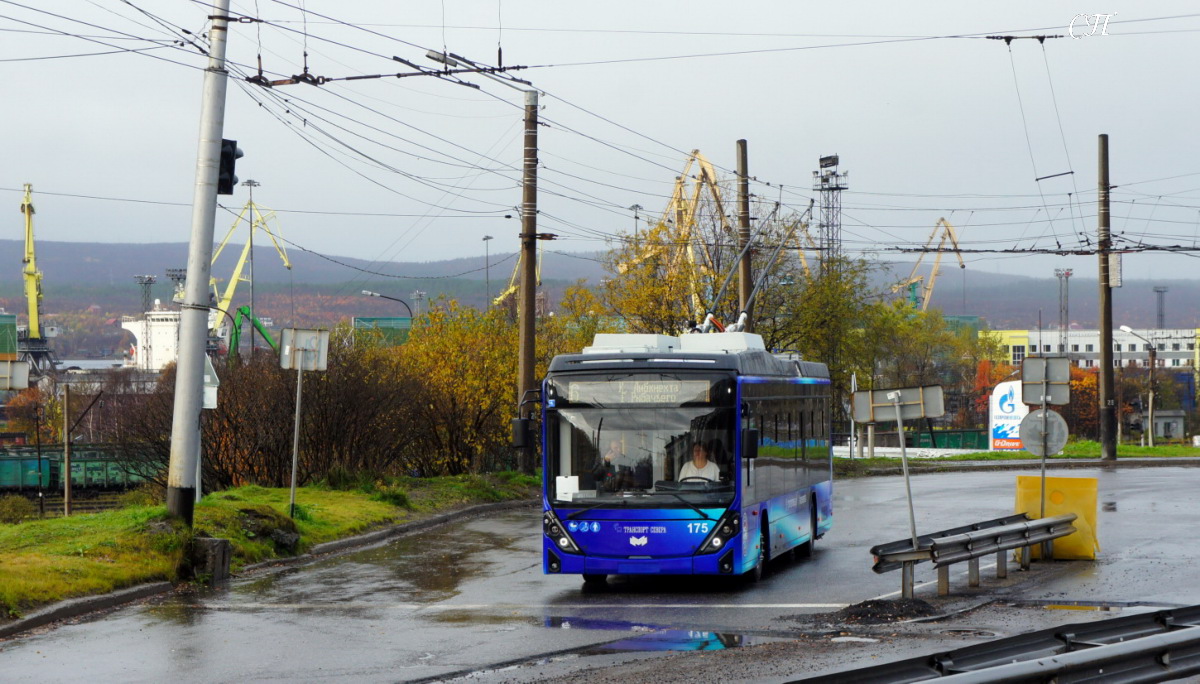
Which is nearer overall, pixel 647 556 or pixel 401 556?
pixel 647 556

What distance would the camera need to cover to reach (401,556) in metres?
19.0

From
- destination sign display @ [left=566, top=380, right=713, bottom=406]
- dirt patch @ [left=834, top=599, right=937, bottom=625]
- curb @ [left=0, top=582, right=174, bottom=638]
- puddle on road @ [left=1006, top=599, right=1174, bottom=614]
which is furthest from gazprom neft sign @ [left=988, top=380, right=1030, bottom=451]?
curb @ [left=0, top=582, right=174, bottom=638]

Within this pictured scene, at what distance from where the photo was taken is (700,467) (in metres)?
14.8

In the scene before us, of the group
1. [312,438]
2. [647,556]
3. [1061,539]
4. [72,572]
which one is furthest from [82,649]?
[312,438]

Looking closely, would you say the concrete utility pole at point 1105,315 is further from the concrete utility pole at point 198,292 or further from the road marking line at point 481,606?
the concrete utility pole at point 198,292

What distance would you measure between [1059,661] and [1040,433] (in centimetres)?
1093

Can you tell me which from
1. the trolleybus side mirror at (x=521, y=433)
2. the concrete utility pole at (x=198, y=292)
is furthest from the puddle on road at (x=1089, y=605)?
the concrete utility pole at (x=198, y=292)

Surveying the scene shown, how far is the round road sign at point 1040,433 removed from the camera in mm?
17469

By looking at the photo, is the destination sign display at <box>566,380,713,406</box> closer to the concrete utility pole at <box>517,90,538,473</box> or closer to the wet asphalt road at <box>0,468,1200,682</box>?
the wet asphalt road at <box>0,468,1200,682</box>

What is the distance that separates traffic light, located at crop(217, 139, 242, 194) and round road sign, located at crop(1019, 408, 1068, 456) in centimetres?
1038

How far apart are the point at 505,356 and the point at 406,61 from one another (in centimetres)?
1907

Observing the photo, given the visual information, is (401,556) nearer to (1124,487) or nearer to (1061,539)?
(1061,539)

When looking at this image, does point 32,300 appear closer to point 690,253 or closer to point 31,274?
point 31,274

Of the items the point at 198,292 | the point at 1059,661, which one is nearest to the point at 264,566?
the point at 198,292
